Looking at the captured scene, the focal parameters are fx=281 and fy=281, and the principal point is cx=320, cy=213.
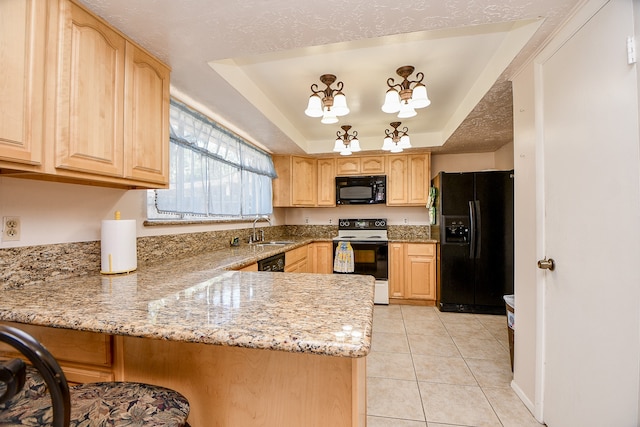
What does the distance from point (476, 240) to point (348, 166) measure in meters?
1.99

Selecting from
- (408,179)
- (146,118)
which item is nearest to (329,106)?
(146,118)

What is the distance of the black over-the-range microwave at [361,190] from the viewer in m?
4.12

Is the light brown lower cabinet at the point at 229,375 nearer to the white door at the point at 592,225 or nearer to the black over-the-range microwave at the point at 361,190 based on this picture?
the white door at the point at 592,225

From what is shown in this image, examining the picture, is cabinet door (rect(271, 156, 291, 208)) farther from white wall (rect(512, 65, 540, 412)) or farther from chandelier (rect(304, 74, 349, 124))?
white wall (rect(512, 65, 540, 412))

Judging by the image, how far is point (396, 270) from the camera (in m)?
3.87

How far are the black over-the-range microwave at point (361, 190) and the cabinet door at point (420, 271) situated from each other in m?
0.84

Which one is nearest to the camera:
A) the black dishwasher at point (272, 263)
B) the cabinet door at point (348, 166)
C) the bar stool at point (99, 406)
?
the bar stool at point (99, 406)

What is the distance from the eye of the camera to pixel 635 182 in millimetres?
1008

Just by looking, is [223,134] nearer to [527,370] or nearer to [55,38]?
[55,38]

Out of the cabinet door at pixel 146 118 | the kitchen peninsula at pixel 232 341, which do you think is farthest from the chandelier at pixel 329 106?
the kitchen peninsula at pixel 232 341

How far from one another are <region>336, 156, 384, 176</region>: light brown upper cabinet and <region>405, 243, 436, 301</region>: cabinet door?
3.95 feet

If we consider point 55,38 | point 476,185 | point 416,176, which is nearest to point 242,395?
point 55,38

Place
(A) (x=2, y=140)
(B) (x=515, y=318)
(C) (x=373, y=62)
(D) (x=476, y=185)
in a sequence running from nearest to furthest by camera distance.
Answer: (A) (x=2, y=140) < (B) (x=515, y=318) < (C) (x=373, y=62) < (D) (x=476, y=185)

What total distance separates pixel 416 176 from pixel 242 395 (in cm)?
367
